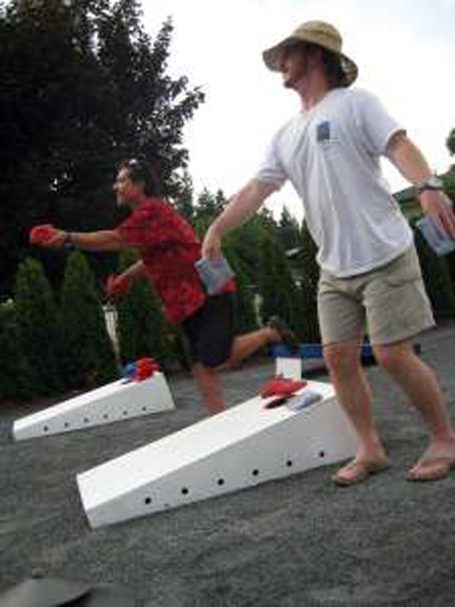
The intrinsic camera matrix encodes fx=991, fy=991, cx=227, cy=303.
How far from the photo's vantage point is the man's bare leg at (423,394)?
4.11m

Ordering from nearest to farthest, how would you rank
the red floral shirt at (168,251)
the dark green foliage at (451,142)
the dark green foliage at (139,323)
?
the red floral shirt at (168,251)
the dark green foliage at (139,323)
the dark green foliage at (451,142)

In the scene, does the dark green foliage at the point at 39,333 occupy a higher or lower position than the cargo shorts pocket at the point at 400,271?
lower

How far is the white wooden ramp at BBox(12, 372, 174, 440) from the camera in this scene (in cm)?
750

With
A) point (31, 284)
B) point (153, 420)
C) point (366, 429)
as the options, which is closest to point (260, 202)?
point (366, 429)

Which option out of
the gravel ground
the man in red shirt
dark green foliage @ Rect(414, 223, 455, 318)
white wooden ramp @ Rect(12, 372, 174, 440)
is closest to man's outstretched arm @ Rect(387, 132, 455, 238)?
the gravel ground

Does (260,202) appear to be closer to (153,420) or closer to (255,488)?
(255,488)

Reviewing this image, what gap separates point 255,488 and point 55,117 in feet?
46.7

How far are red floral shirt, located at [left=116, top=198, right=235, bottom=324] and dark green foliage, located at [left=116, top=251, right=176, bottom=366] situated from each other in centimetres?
545

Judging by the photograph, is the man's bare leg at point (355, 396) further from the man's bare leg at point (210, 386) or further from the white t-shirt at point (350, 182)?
the man's bare leg at point (210, 386)

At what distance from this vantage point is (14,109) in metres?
17.1

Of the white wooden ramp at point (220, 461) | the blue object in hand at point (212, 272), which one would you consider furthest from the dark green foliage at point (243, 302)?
the blue object in hand at point (212, 272)

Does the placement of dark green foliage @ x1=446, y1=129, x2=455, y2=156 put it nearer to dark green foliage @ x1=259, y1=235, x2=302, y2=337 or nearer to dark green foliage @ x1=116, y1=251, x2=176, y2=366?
dark green foliage @ x1=259, y1=235, x2=302, y2=337

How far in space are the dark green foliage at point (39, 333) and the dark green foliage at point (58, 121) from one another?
17.2 feet

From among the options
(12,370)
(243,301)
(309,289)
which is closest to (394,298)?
(12,370)
